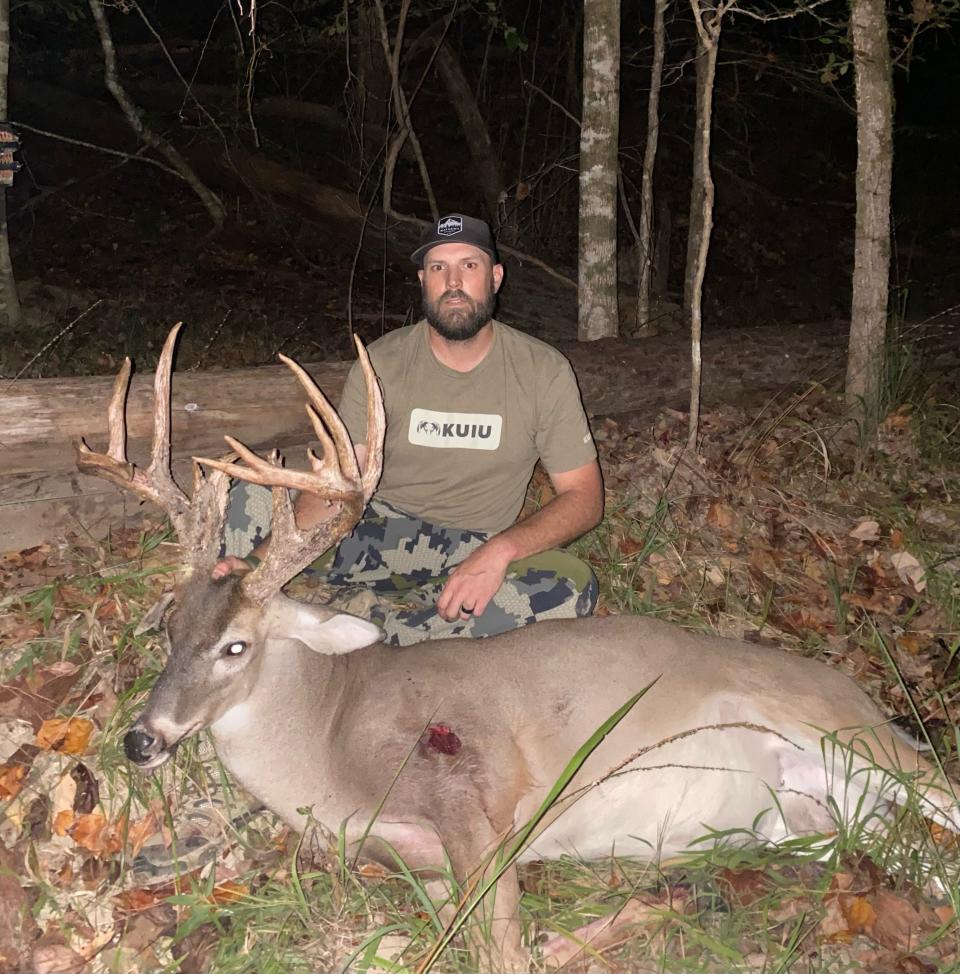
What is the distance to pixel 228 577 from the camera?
336 centimetres

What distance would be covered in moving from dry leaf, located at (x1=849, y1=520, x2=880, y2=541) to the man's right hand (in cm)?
358

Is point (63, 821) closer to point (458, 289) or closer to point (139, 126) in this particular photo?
point (458, 289)

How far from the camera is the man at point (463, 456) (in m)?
4.24

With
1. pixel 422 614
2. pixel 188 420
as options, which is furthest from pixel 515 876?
pixel 188 420

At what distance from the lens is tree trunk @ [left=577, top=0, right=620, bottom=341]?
20.4 feet

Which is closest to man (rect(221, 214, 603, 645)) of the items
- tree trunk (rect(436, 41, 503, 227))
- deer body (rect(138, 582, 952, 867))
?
deer body (rect(138, 582, 952, 867))

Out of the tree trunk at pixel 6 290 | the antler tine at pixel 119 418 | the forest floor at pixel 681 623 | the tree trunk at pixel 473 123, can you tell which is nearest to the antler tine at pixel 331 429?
the antler tine at pixel 119 418

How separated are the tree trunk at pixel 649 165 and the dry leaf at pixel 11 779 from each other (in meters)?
5.37

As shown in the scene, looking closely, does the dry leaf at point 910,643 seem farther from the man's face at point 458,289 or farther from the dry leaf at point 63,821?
the dry leaf at point 63,821

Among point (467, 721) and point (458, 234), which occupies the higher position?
point (458, 234)

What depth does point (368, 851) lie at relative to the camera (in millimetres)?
3314

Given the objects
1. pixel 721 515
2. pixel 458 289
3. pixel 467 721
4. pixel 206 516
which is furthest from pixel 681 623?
pixel 206 516

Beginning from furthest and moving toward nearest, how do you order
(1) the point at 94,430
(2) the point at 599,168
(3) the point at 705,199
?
(2) the point at 599,168 < (3) the point at 705,199 < (1) the point at 94,430

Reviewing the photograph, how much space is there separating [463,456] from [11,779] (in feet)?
7.38
